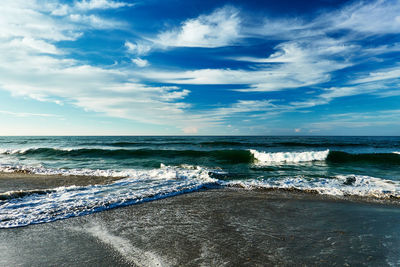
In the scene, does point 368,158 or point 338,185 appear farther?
point 368,158

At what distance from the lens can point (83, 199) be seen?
6.19m

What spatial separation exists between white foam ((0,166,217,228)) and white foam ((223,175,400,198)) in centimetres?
224

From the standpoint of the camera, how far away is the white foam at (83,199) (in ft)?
16.0

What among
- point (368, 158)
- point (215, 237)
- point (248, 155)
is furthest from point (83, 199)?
point (368, 158)

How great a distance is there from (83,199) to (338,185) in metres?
9.14

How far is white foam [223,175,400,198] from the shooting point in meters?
7.33

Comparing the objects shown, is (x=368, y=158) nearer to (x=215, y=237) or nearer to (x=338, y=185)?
(x=338, y=185)

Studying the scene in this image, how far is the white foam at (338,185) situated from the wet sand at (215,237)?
1.52 metres

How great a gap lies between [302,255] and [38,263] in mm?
3819

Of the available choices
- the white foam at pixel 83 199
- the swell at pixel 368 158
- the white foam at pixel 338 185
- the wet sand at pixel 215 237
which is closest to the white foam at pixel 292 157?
the swell at pixel 368 158

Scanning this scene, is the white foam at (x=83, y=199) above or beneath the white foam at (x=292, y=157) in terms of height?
beneath

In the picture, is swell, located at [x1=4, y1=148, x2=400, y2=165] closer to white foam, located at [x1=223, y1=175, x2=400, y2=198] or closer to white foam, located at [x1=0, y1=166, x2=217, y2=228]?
white foam, located at [x1=223, y1=175, x2=400, y2=198]

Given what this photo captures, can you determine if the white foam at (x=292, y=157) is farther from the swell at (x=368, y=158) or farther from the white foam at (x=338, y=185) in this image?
the white foam at (x=338, y=185)

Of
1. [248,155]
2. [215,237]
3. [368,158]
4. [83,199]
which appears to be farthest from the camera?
[248,155]
